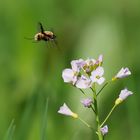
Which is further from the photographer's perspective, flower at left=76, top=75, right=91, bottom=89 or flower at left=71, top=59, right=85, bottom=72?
flower at left=71, top=59, right=85, bottom=72

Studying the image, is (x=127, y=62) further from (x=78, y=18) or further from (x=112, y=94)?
(x=78, y=18)

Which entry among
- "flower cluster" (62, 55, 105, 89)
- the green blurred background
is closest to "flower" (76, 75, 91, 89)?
"flower cluster" (62, 55, 105, 89)

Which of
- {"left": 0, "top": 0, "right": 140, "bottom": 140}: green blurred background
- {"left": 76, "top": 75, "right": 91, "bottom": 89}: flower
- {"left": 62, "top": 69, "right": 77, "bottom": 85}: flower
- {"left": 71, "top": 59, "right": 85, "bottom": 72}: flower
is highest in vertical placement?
{"left": 0, "top": 0, "right": 140, "bottom": 140}: green blurred background

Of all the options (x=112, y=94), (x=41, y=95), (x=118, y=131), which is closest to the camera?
(x=41, y=95)

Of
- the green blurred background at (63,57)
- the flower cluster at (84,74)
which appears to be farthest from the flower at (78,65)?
the green blurred background at (63,57)

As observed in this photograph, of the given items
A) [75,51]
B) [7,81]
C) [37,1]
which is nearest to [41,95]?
[7,81]

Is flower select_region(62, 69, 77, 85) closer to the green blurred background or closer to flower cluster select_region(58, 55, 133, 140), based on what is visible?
flower cluster select_region(58, 55, 133, 140)

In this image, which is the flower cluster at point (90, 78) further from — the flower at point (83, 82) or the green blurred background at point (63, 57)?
the green blurred background at point (63, 57)
